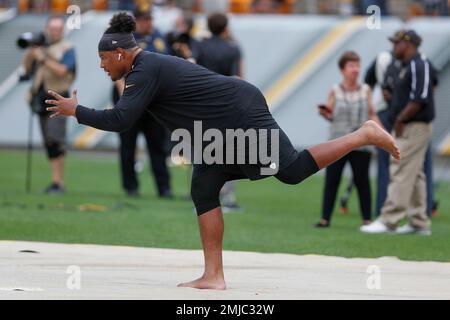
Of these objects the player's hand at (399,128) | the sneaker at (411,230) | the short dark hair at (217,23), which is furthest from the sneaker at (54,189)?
the player's hand at (399,128)

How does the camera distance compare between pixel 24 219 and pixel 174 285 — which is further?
pixel 24 219

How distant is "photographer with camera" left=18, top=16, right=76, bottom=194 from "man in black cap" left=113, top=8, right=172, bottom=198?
0.78 meters

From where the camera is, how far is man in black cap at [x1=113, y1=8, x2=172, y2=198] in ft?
51.0

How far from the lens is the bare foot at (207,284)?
8484 millimetres

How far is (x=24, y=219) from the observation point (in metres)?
13.1

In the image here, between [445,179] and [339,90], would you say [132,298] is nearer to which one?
[339,90]

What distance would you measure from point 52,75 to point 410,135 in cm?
558

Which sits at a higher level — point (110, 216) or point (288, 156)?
point (288, 156)

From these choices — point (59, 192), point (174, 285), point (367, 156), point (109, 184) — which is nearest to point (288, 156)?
point (174, 285)

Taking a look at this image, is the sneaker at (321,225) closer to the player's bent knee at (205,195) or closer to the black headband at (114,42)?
the player's bent knee at (205,195)

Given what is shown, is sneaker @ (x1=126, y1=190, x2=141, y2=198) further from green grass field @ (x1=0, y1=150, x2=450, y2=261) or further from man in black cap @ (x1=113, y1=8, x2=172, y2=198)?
green grass field @ (x1=0, y1=150, x2=450, y2=261)

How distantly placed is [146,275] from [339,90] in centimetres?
500

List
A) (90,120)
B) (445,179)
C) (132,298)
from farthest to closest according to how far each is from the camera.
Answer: (445,179) → (90,120) → (132,298)

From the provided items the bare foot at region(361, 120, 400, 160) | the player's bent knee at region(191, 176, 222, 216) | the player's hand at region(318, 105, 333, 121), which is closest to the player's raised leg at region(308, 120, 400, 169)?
the bare foot at region(361, 120, 400, 160)
